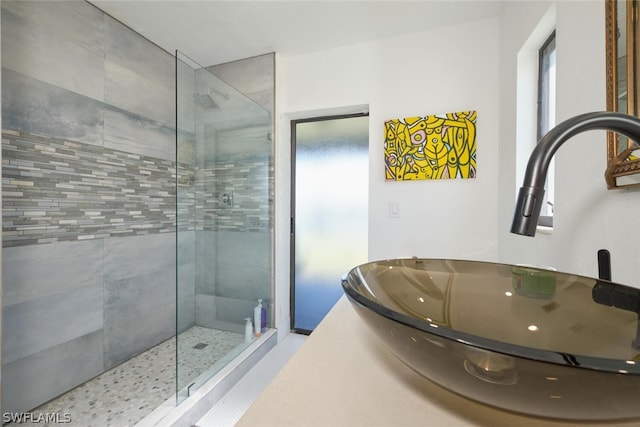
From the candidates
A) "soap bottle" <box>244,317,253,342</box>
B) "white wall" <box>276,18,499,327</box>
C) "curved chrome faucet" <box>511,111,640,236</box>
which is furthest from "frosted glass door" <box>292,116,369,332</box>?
"curved chrome faucet" <box>511,111,640,236</box>

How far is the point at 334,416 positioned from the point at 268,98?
2.21m

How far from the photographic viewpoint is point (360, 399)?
1.13 ft

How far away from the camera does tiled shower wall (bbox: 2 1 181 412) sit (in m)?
1.31

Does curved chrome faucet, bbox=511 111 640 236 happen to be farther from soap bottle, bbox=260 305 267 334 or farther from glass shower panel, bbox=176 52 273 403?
soap bottle, bbox=260 305 267 334

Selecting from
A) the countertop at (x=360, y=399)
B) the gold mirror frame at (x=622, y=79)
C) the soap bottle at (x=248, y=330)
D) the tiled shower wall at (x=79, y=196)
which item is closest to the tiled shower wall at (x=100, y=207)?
the tiled shower wall at (x=79, y=196)

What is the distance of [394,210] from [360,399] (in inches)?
64.2

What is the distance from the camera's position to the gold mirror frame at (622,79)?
0.57 m

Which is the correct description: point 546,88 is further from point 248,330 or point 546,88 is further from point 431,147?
point 248,330

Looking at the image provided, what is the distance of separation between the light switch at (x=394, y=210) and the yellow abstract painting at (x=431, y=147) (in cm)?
18

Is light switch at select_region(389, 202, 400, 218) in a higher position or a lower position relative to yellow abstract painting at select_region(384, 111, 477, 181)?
lower

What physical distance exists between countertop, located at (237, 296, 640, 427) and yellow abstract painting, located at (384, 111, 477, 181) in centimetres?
155

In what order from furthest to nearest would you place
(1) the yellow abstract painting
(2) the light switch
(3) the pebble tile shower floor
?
(2) the light switch, (1) the yellow abstract painting, (3) the pebble tile shower floor

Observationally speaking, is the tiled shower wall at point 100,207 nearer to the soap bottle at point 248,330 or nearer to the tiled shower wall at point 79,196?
the tiled shower wall at point 79,196

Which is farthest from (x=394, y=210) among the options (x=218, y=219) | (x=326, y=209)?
(x=218, y=219)
